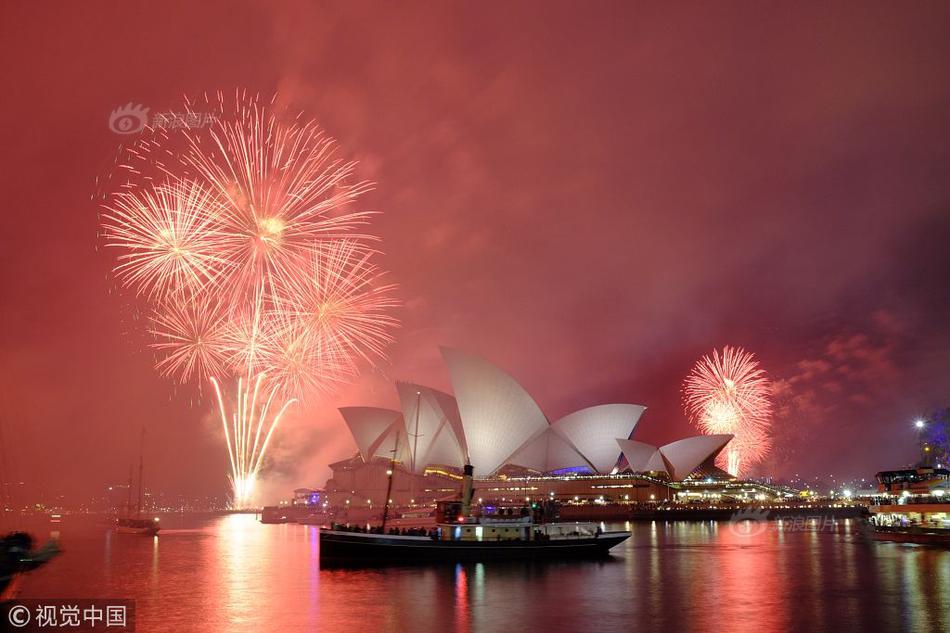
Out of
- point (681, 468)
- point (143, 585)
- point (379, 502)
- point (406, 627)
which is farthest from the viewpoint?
point (379, 502)

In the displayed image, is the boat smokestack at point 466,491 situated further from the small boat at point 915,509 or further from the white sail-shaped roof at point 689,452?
the white sail-shaped roof at point 689,452

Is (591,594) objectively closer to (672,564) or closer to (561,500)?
(672,564)

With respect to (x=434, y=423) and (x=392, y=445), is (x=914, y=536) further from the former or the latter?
(x=392, y=445)

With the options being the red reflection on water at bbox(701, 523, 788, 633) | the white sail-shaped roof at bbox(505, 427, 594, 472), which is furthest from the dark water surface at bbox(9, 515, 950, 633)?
the white sail-shaped roof at bbox(505, 427, 594, 472)

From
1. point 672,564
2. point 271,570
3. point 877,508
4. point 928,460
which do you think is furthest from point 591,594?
point 928,460

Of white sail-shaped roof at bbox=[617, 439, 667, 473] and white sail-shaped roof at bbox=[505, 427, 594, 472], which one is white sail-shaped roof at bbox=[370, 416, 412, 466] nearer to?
white sail-shaped roof at bbox=[505, 427, 594, 472]

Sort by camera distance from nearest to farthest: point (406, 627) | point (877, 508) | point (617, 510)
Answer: point (406, 627) → point (877, 508) → point (617, 510)

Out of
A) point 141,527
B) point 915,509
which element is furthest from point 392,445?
point 915,509
